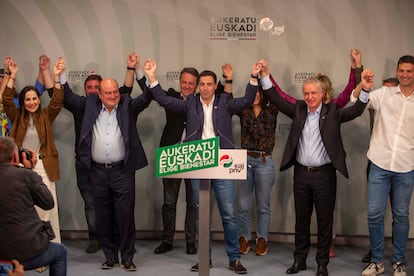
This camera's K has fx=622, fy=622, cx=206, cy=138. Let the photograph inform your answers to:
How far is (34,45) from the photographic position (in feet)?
19.4

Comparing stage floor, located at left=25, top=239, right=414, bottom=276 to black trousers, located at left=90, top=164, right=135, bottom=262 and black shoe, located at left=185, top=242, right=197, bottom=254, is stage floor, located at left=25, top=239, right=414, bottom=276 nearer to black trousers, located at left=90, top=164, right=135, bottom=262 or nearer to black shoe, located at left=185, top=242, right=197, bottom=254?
black shoe, located at left=185, top=242, right=197, bottom=254

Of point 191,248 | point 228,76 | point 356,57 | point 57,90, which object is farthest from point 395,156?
point 57,90

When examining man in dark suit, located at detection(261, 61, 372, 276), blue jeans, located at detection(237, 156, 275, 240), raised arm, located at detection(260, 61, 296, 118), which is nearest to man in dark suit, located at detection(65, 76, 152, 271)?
raised arm, located at detection(260, 61, 296, 118)

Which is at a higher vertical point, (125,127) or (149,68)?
(149,68)

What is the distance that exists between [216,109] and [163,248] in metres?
1.45

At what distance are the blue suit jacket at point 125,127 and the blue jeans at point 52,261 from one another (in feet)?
3.91

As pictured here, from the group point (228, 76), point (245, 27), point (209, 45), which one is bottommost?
point (228, 76)

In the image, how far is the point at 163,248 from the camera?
536cm

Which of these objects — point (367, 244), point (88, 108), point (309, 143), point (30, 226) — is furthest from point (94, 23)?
point (367, 244)

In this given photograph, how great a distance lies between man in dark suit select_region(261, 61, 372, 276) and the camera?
14.7 feet

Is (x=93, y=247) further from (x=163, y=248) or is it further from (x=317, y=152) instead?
(x=317, y=152)

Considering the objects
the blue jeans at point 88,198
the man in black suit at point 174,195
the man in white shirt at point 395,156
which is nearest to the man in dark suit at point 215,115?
the man in black suit at point 174,195

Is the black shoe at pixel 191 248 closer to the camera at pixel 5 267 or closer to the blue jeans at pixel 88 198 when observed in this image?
the blue jeans at pixel 88 198

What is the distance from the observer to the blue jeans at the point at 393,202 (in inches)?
177
